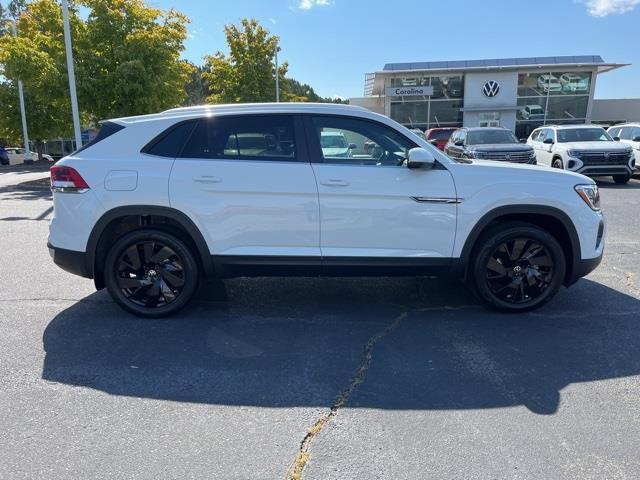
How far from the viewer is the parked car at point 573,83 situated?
35.3 metres

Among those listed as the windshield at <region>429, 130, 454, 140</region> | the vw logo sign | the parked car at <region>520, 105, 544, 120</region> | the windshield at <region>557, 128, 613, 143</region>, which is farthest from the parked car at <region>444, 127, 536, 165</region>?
the parked car at <region>520, 105, 544, 120</region>

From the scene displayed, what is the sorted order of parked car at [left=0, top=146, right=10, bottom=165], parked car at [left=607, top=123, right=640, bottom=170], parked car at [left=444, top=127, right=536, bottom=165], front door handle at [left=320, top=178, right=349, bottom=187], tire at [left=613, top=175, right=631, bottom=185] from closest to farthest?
front door handle at [left=320, top=178, right=349, bottom=187], parked car at [left=444, top=127, right=536, bottom=165], tire at [left=613, top=175, right=631, bottom=185], parked car at [left=607, top=123, right=640, bottom=170], parked car at [left=0, top=146, right=10, bottom=165]

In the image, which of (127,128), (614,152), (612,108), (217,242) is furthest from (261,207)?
(612,108)

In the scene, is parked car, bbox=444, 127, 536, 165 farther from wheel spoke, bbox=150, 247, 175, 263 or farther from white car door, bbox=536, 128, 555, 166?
wheel spoke, bbox=150, 247, 175, 263

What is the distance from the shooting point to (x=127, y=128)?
444 centimetres

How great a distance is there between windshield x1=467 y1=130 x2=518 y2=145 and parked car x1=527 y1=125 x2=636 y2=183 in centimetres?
127

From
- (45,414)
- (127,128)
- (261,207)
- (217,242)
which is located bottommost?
(45,414)

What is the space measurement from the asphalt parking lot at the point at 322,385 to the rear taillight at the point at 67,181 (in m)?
1.19

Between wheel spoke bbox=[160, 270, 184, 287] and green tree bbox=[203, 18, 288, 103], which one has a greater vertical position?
green tree bbox=[203, 18, 288, 103]

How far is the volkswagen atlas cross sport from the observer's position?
14.0ft

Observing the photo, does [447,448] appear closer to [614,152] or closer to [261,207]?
[261,207]

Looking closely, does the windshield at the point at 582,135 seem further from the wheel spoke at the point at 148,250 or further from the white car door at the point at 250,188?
the wheel spoke at the point at 148,250

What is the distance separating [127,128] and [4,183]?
16.3 metres

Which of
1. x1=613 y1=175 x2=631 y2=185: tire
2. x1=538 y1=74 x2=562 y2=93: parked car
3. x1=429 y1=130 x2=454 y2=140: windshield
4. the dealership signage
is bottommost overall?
x1=613 y1=175 x2=631 y2=185: tire
